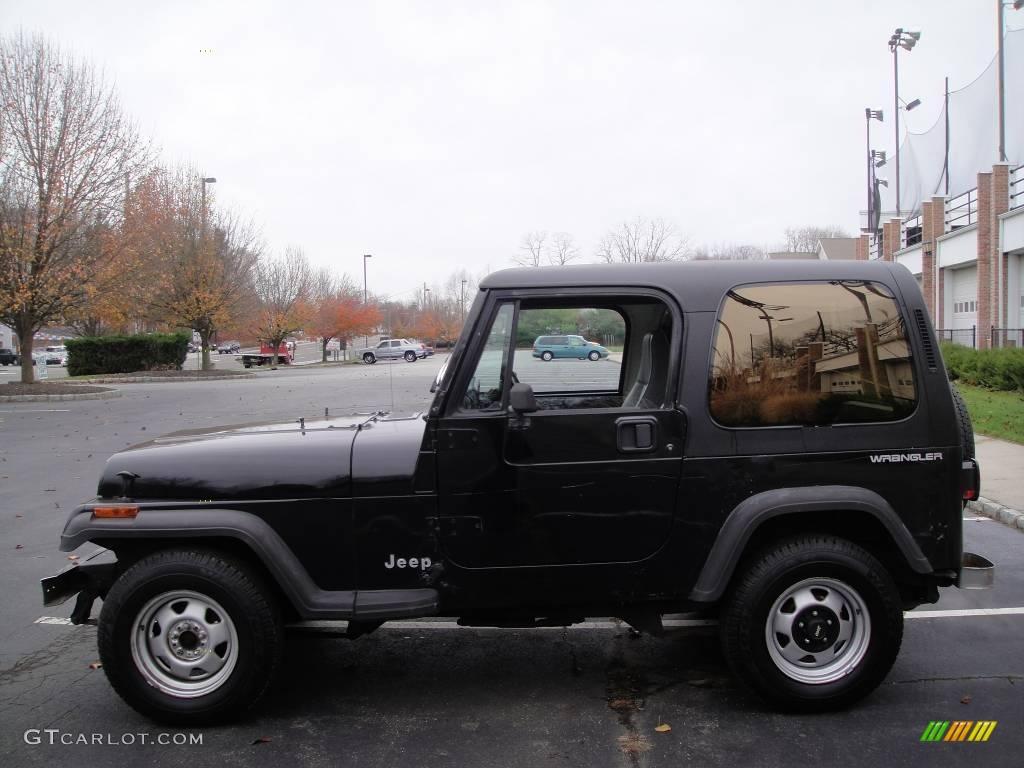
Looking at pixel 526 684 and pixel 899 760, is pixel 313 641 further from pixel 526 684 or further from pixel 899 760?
pixel 899 760

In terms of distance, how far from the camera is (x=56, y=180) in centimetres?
2305

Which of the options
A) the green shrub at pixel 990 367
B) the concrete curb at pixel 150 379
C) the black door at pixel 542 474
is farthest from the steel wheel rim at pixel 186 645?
the concrete curb at pixel 150 379

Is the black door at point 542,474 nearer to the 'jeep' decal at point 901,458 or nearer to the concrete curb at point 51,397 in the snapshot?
the 'jeep' decal at point 901,458

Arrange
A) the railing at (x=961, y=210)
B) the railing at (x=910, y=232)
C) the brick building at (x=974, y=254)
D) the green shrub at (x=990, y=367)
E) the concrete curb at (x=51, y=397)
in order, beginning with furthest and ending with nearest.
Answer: the railing at (x=910, y=232), the railing at (x=961, y=210), the brick building at (x=974, y=254), the concrete curb at (x=51, y=397), the green shrub at (x=990, y=367)

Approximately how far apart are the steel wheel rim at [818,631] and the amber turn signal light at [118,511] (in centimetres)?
304

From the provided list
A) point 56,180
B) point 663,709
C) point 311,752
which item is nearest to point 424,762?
point 311,752

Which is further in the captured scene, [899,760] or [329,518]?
[329,518]

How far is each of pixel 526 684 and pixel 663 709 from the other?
2.42ft

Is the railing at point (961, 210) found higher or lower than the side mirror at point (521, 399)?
higher

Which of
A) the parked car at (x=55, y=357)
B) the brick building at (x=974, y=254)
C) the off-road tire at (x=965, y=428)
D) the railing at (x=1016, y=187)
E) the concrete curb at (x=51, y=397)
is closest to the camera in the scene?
the off-road tire at (x=965, y=428)

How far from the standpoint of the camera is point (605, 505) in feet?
11.8

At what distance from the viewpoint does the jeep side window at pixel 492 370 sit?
143 inches

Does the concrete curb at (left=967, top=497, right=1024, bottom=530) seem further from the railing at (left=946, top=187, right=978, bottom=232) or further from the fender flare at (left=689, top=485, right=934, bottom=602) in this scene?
the railing at (left=946, top=187, right=978, bottom=232)

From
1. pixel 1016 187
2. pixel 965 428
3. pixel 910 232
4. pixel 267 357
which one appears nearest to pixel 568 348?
pixel 965 428
